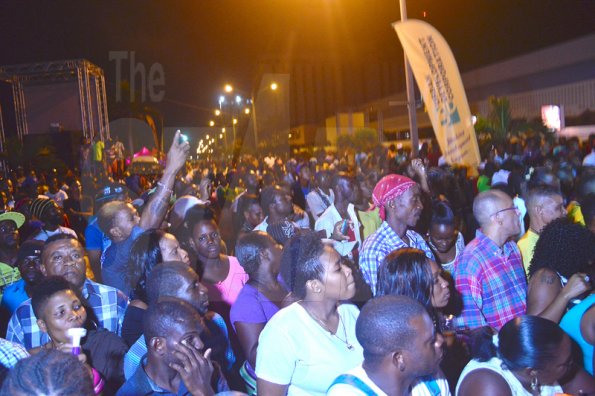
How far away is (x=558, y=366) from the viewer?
8.82 feet

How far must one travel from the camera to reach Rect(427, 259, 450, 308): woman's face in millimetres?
3312

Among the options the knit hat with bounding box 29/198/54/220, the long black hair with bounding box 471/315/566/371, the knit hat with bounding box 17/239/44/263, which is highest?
the knit hat with bounding box 29/198/54/220

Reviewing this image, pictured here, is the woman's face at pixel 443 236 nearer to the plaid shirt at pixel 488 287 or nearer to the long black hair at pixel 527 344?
the plaid shirt at pixel 488 287

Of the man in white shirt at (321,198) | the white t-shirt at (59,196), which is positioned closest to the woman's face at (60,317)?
the man in white shirt at (321,198)

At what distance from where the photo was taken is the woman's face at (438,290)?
3.31 metres

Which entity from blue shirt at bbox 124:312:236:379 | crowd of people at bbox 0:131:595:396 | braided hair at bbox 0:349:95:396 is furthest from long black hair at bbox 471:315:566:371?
braided hair at bbox 0:349:95:396

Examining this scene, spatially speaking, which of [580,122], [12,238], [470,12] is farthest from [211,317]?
[470,12]

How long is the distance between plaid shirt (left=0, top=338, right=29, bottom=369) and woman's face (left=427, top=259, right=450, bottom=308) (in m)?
2.11

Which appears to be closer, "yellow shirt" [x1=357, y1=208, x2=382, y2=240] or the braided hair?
the braided hair

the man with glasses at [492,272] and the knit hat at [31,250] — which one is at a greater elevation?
the knit hat at [31,250]

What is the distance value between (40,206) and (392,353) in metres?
5.26

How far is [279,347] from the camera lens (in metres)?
2.88

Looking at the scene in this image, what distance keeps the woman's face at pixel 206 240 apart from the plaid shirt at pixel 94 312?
2.57ft

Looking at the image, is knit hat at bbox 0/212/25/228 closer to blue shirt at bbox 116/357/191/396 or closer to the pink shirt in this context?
the pink shirt
